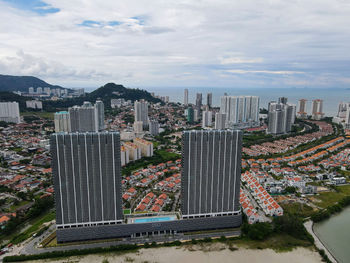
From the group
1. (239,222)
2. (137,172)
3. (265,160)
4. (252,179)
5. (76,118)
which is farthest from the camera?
(76,118)

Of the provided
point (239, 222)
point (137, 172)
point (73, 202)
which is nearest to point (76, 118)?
point (137, 172)

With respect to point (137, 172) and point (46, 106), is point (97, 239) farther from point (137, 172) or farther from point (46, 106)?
point (46, 106)

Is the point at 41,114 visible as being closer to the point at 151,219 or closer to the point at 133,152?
the point at 133,152

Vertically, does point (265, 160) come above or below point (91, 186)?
below

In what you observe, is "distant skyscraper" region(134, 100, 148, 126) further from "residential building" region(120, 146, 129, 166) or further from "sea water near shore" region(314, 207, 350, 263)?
"sea water near shore" region(314, 207, 350, 263)

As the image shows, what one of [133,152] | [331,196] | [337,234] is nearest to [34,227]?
[133,152]

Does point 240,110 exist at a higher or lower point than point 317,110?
higher
